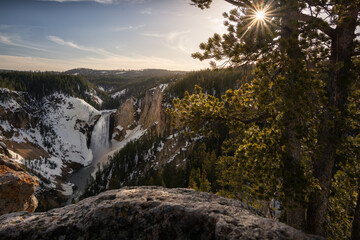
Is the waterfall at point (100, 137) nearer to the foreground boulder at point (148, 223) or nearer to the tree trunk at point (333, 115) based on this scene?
the foreground boulder at point (148, 223)

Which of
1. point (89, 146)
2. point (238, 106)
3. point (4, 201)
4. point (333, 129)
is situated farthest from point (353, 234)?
point (89, 146)

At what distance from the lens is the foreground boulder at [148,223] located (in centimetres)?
298

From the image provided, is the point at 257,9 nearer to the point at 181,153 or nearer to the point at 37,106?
the point at 181,153

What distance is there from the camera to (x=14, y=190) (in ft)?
27.7

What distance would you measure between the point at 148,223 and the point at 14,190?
832 cm

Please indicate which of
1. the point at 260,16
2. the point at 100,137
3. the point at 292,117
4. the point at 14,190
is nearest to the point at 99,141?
the point at 100,137

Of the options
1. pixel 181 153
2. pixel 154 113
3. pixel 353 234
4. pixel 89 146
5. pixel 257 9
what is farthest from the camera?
pixel 89 146

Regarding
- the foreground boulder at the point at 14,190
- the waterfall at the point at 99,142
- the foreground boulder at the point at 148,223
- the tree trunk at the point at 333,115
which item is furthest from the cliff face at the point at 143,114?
the foreground boulder at the point at 148,223

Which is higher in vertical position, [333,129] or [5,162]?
[333,129]

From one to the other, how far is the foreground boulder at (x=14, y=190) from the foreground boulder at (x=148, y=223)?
583cm

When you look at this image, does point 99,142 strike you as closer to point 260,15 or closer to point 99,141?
point 99,141

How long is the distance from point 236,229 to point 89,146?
5973 inches

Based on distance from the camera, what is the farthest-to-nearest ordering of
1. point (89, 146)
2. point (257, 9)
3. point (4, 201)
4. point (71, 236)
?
point (89, 146)
point (4, 201)
point (257, 9)
point (71, 236)

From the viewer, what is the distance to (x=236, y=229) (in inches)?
115
